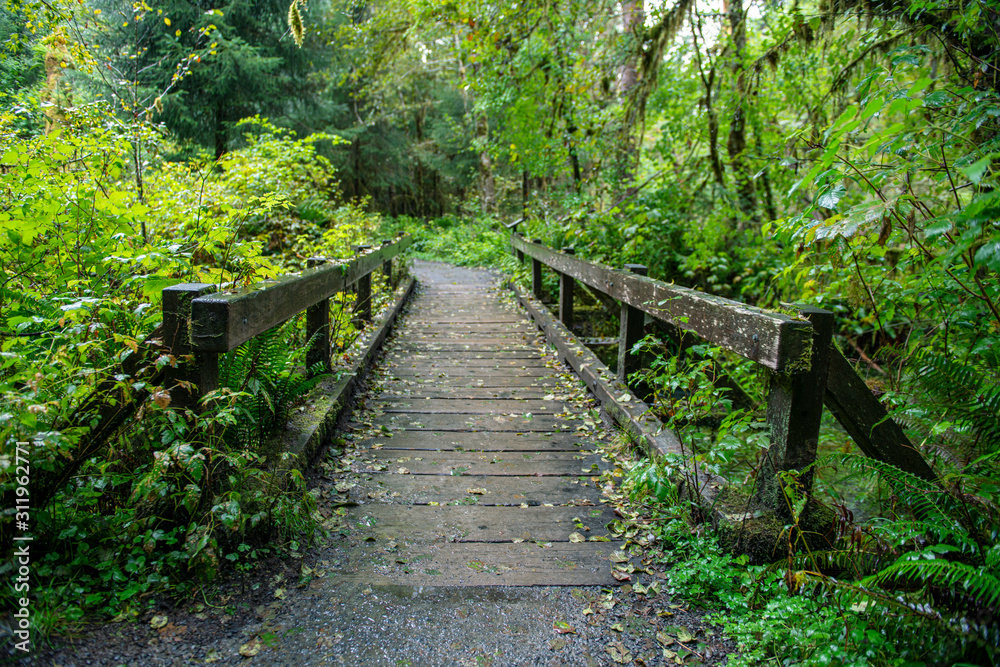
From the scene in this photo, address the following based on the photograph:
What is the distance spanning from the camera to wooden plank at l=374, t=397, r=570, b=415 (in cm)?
505

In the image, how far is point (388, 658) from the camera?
2.16 metres

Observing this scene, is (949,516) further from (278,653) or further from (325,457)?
(325,457)

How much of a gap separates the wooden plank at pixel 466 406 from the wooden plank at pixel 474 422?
12cm

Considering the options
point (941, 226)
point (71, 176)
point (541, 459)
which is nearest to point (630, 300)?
point (541, 459)

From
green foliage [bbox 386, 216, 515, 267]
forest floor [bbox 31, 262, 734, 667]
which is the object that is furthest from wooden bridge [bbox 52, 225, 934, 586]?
green foliage [bbox 386, 216, 515, 267]

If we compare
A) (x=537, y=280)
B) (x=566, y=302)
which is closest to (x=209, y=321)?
(x=566, y=302)

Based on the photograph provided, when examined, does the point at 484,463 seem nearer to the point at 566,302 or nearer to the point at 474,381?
the point at 474,381

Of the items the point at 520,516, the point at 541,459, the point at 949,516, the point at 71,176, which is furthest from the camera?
the point at 541,459

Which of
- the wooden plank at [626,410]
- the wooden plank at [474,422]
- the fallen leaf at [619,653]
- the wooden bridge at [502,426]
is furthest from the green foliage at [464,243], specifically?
the fallen leaf at [619,653]

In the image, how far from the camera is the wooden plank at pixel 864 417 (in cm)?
265

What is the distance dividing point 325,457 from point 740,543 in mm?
2618

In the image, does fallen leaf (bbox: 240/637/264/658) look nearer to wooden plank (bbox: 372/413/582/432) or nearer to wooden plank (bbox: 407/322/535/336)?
wooden plank (bbox: 372/413/582/432)

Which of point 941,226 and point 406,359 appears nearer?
point 941,226

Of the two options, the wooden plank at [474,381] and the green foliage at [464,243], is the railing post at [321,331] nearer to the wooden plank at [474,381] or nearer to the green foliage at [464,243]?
the wooden plank at [474,381]
